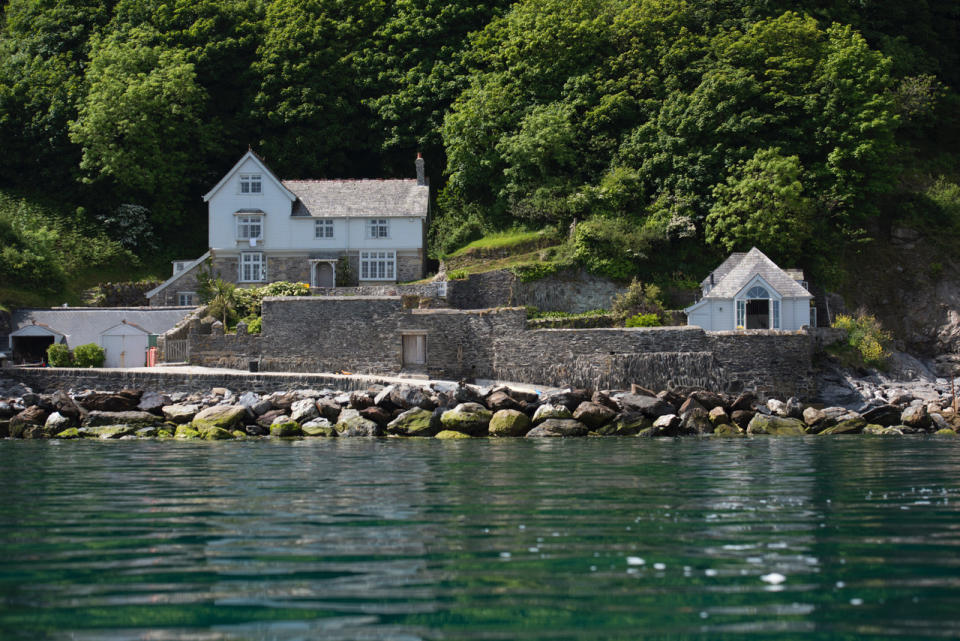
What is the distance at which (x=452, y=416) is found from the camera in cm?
2569

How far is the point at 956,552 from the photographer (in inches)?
366

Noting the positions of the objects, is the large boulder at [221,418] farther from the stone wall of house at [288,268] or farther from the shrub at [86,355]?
the stone wall of house at [288,268]

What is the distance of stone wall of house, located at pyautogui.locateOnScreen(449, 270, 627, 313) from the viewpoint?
39438mm

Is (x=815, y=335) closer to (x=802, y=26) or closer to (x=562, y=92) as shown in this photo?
(x=802, y=26)

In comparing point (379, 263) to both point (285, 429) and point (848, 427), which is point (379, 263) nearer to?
point (285, 429)

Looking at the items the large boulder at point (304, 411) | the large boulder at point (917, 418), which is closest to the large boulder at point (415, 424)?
the large boulder at point (304, 411)

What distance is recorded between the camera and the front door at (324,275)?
45.0 metres

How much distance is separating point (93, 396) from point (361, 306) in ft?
31.7

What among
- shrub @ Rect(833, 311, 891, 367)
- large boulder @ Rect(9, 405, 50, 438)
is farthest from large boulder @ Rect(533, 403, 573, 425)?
large boulder @ Rect(9, 405, 50, 438)

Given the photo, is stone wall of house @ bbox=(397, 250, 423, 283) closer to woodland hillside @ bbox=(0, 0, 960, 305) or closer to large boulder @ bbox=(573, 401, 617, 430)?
woodland hillside @ bbox=(0, 0, 960, 305)

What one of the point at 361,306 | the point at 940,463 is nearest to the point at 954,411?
the point at 940,463

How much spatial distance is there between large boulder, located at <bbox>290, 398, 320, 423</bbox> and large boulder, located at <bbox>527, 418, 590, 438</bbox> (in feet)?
20.7

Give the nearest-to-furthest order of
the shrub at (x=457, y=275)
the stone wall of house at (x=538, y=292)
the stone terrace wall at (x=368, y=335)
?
the stone terrace wall at (x=368, y=335)
the stone wall of house at (x=538, y=292)
the shrub at (x=457, y=275)

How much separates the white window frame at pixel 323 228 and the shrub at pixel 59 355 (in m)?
13.3
